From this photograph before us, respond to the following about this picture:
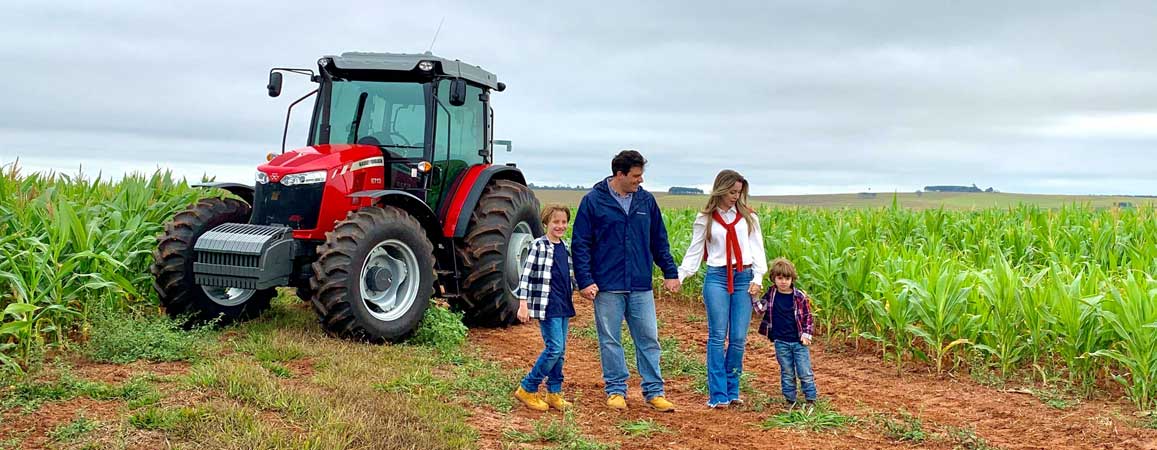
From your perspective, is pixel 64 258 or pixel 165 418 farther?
pixel 64 258

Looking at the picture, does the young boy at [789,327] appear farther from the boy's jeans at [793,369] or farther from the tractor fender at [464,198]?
the tractor fender at [464,198]

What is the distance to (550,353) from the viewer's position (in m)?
6.31

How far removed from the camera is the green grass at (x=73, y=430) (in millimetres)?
5035

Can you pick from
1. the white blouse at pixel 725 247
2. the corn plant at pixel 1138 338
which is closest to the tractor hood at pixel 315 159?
the white blouse at pixel 725 247

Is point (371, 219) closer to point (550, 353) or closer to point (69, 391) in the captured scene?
point (550, 353)

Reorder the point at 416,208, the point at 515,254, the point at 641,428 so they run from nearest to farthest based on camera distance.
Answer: the point at 641,428
the point at 416,208
the point at 515,254

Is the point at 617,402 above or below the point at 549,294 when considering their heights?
below

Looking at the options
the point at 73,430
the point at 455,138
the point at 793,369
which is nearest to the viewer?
the point at 73,430

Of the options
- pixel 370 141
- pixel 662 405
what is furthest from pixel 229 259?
pixel 662 405

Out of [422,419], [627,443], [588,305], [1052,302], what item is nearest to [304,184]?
[422,419]

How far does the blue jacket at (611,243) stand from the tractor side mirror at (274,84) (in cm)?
425

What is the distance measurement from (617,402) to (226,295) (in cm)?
452

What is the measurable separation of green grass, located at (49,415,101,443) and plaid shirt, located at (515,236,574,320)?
2.68 m

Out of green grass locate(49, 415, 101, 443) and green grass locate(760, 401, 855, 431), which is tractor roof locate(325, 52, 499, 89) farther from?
green grass locate(760, 401, 855, 431)
